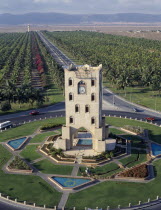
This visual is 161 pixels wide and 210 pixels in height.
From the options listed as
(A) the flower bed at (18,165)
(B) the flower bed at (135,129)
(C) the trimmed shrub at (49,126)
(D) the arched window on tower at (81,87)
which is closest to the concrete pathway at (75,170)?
(A) the flower bed at (18,165)

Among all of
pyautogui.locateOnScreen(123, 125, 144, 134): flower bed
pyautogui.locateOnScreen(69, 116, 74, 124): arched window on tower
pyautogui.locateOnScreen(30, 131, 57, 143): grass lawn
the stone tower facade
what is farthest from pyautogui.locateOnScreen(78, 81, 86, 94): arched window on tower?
pyautogui.locateOnScreen(123, 125, 144, 134): flower bed

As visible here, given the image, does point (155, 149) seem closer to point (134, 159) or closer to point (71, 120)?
point (134, 159)

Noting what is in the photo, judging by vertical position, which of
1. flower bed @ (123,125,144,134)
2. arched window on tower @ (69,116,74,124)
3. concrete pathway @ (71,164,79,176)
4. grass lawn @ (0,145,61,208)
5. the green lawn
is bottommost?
grass lawn @ (0,145,61,208)

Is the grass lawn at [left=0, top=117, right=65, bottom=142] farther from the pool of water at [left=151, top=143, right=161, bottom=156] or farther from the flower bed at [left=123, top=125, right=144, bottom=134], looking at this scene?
the pool of water at [left=151, top=143, right=161, bottom=156]

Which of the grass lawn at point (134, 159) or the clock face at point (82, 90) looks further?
the clock face at point (82, 90)

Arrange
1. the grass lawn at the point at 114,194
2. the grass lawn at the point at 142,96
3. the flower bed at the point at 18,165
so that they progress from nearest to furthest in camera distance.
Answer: the grass lawn at the point at 114,194
the flower bed at the point at 18,165
the grass lawn at the point at 142,96

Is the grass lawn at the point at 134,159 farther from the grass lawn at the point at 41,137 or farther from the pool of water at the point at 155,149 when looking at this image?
the grass lawn at the point at 41,137
